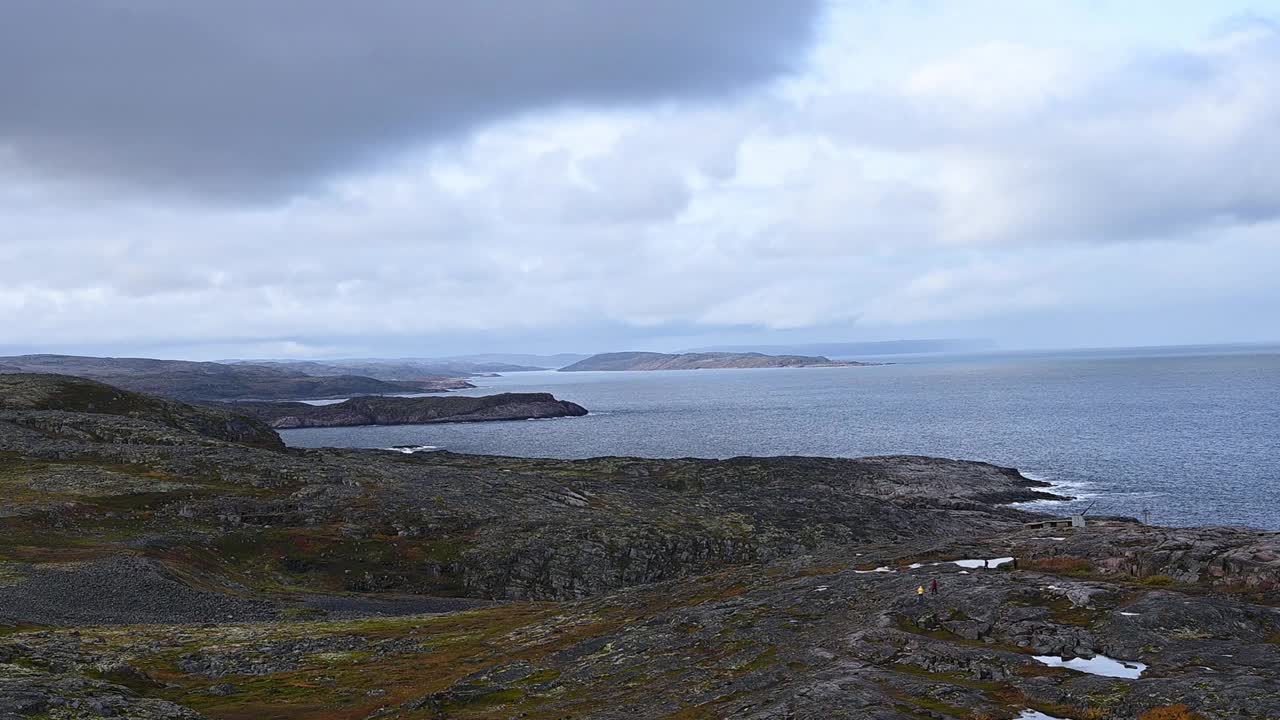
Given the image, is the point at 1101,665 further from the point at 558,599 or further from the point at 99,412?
the point at 99,412

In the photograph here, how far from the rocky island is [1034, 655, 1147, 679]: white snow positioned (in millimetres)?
163

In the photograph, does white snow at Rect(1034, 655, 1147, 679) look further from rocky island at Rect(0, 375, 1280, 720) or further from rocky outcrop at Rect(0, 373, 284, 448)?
rocky outcrop at Rect(0, 373, 284, 448)

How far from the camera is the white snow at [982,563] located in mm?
57344

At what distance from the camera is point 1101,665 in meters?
36.6

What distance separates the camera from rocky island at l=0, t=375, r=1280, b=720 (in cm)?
3591

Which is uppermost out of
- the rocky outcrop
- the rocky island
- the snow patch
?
the rocky outcrop

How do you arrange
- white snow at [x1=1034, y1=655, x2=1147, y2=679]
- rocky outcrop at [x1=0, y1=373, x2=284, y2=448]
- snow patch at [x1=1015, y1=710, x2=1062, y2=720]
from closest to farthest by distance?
snow patch at [x1=1015, y1=710, x2=1062, y2=720] → white snow at [x1=1034, y1=655, x2=1147, y2=679] → rocky outcrop at [x1=0, y1=373, x2=284, y2=448]

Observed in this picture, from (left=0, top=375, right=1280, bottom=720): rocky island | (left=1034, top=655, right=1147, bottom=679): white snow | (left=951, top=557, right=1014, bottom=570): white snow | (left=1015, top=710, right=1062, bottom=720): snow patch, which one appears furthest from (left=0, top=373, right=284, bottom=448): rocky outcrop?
(left=1015, top=710, right=1062, bottom=720): snow patch

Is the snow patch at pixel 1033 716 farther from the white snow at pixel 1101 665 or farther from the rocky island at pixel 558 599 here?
the white snow at pixel 1101 665

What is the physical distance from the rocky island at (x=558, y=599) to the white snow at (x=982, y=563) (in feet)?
1.70

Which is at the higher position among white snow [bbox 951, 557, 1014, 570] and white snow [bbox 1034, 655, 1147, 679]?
white snow [bbox 1034, 655, 1147, 679]

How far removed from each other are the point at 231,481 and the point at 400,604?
41834 mm

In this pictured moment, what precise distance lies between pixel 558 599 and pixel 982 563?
133 ft

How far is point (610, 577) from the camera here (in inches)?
3287
